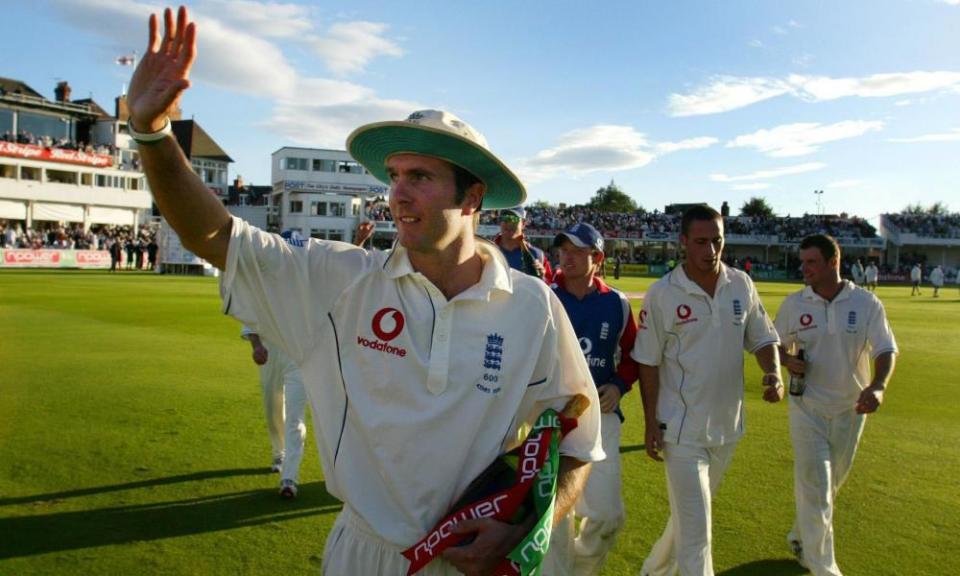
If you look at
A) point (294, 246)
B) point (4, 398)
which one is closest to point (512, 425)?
Answer: point (294, 246)

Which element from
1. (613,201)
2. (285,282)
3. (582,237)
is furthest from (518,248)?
(613,201)

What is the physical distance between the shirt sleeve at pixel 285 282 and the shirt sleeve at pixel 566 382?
70 cm

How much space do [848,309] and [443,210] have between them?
15.2 ft

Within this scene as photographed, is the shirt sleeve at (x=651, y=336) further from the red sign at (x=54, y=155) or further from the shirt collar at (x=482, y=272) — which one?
the red sign at (x=54, y=155)

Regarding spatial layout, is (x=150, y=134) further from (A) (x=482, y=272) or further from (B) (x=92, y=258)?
(B) (x=92, y=258)

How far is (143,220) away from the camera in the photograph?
2857 inches

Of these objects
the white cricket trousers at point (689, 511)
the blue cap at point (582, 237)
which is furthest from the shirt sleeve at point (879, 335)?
the blue cap at point (582, 237)

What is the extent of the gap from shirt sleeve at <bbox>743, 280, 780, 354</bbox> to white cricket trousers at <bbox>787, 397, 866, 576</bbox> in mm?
925

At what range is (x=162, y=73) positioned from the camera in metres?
2.03

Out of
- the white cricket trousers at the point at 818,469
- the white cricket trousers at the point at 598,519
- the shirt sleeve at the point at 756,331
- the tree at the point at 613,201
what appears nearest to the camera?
the white cricket trousers at the point at 598,519

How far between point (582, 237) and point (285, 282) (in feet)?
11.1

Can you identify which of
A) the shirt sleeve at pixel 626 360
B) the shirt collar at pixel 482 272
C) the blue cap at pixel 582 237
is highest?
the blue cap at pixel 582 237

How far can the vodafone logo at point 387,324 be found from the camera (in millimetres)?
2377

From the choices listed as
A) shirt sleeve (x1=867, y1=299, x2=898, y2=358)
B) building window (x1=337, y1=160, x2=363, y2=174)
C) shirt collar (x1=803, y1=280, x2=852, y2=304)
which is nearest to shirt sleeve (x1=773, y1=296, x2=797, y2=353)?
shirt collar (x1=803, y1=280, x2=852, y2=304)
